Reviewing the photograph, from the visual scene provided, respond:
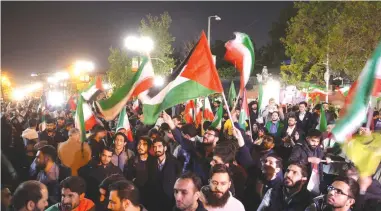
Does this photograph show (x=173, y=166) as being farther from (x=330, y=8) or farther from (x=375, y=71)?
(x=330, y=8)

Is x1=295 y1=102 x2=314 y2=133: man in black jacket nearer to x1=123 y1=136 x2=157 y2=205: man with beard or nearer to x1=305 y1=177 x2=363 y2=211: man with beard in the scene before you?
x1=123 y1=136 x2=157 y2=205: man with beard

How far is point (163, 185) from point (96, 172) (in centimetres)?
95

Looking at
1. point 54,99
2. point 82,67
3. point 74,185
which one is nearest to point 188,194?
point 74,185

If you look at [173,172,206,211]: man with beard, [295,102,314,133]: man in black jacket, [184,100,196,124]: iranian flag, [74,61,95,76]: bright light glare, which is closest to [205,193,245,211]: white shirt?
[173,172,206,211]: man with beard

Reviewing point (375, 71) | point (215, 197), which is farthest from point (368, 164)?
point (215, 197)

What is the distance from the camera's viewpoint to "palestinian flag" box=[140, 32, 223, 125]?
5.98 m

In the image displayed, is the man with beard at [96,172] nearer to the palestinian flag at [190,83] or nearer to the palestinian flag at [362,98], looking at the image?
the palestinian flag at [190,83]

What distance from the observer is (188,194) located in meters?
3.93

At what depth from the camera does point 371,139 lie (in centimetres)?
529

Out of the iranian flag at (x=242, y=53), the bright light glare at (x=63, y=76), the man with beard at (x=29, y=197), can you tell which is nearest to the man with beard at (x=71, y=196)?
the man with beard at (x=29, y=197)

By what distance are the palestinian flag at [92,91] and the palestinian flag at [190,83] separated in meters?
3.33

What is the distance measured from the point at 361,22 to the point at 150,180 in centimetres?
2296

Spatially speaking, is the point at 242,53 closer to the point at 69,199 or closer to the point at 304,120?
the point at 69,199

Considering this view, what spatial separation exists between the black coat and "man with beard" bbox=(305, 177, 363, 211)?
1986 millimetres
